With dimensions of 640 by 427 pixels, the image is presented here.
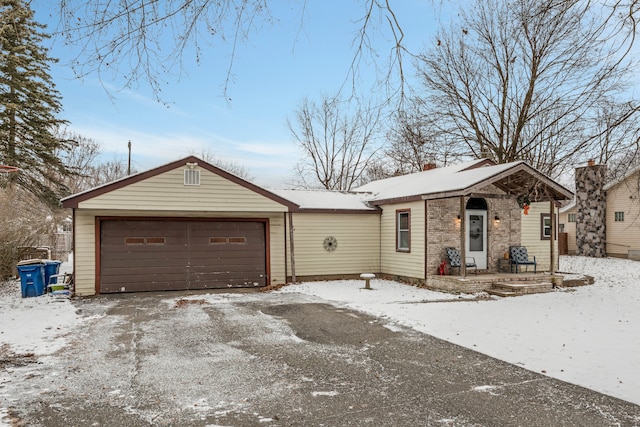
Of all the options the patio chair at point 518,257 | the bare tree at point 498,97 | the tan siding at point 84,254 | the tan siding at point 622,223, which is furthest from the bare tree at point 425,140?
the tan siding at point 84,254

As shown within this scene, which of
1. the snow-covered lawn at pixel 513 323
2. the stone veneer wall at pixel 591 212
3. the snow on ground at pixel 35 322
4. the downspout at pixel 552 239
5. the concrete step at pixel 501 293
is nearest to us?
the snow-covered lawn at pixel 513 323

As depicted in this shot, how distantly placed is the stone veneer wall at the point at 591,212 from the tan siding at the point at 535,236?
438 inches

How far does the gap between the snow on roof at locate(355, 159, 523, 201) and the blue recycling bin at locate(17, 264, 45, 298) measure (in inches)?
410

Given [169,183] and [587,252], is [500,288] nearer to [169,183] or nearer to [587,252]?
[169,183]

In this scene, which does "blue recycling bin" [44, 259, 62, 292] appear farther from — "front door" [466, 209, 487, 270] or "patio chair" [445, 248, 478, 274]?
"front door" [466, 209, 487, 270]

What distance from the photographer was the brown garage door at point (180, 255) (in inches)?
491

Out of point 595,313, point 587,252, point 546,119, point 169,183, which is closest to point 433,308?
point 595,313

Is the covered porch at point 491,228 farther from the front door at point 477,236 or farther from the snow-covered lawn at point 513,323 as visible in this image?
the snow-covered lawn at point 513,323

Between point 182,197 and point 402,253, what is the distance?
709 centimetres

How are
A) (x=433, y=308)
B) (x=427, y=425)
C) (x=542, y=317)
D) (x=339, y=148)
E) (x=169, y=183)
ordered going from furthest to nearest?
(x=339, y=148)
(x=169, y=183)
(x=433, y=308)
(x=542, y=317)
(x=427, y=425)

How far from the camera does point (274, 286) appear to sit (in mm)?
13797

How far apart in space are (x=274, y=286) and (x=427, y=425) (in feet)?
33.0

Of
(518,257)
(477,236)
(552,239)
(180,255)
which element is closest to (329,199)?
(477,236)

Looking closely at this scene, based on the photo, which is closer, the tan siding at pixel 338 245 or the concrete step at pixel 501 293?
the concrete step at pixel 501 293
